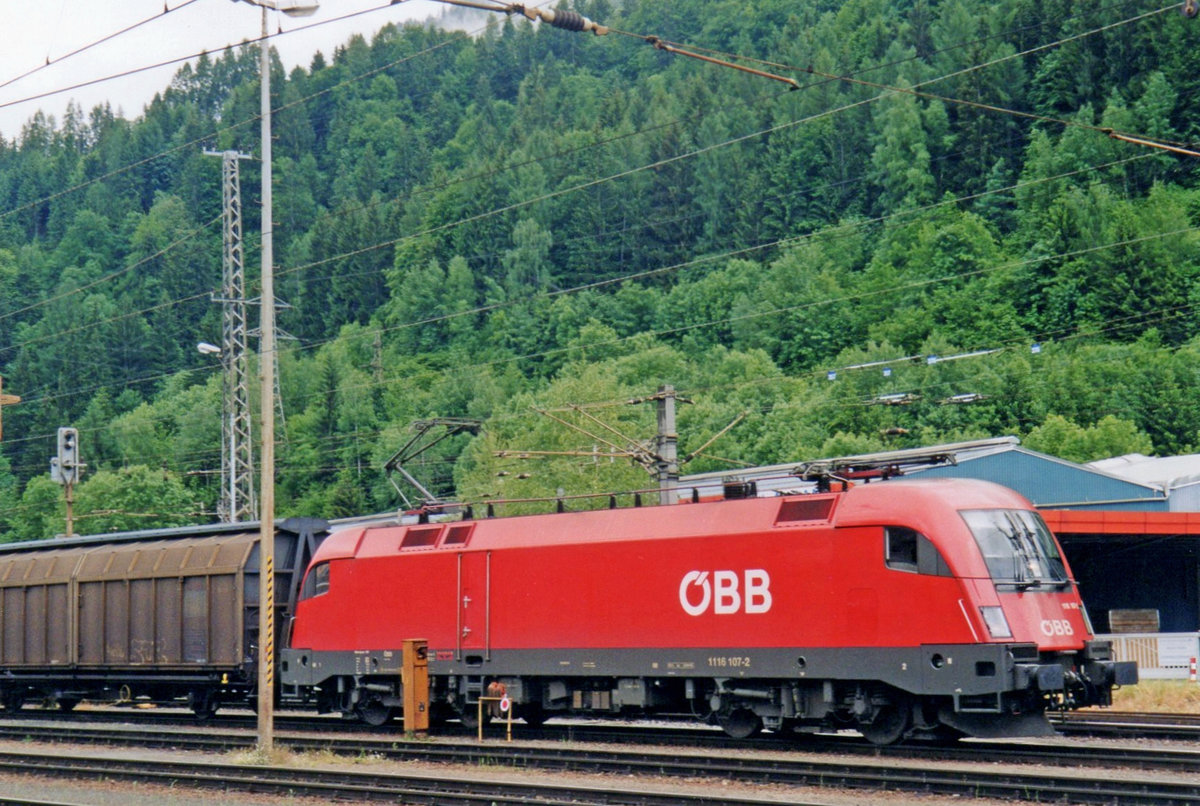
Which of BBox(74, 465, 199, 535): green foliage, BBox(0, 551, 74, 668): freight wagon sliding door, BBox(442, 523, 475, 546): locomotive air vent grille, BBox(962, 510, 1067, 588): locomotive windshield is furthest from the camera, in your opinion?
BBox(74, 465, 199, 535): green foliage

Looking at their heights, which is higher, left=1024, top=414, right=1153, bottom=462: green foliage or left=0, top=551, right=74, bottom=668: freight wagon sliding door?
left=1024, top=414, right=1153, bottom=462: green foliage

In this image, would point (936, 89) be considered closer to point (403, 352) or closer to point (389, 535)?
point (403, 352)

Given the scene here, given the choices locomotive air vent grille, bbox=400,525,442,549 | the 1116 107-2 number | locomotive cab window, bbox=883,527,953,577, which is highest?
locomotive air vent grille, bbox=400,525,442,549

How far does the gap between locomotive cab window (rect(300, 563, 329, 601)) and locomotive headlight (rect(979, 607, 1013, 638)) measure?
1280 cm

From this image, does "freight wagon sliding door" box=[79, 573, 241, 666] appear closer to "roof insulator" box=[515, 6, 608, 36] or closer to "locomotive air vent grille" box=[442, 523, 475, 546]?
"locomotive air vent grille" box=[442, 523, 475, 546]

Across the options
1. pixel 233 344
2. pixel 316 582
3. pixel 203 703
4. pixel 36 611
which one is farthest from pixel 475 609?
pixel 233 344

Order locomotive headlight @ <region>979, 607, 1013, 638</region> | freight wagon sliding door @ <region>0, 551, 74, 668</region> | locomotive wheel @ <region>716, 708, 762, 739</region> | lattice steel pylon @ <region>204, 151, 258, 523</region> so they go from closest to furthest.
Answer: locomotive headlight @ <region>979, 607, 1013, 638</region>, locomotive wheel @ <region>716, 708, 762, 739</region>, freight wagon sliding door @ <region>0, 551, 74, 668</region>, lattice steel pylon @ <region>204, 151, 258, 523</region>

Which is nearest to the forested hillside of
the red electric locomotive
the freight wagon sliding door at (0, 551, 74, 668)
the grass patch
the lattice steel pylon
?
the lattice steel pylon

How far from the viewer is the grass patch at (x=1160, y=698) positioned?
26.6m

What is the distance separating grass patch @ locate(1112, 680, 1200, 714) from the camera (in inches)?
1048

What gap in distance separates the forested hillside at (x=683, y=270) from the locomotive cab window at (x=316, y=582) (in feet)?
113

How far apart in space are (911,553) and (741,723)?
165 inches

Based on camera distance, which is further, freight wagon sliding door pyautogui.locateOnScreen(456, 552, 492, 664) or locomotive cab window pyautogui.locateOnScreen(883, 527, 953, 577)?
freight wagon sliding door pyautogui.locateOnScreen(456, 552, 492, 664)

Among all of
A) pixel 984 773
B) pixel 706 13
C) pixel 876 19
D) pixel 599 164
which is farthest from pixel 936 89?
pixel 984 773
